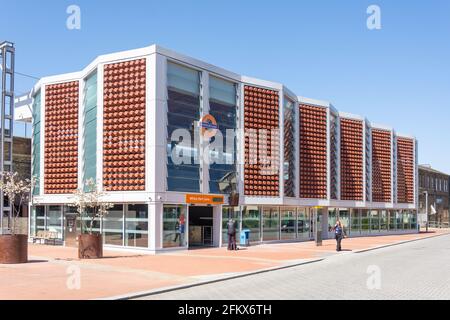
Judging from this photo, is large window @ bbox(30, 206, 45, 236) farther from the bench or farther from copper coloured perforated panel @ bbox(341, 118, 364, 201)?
copper coloured perforated panel @ bbox(341, 118, 364, 201)

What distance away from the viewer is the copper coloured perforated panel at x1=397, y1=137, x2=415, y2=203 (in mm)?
52531

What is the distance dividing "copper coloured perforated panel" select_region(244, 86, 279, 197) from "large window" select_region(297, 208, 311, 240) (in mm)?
4729

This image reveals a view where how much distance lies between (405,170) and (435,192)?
3774 cm

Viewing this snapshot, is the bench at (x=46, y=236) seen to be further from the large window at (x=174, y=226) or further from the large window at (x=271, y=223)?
the large window at (x=271, y=223)

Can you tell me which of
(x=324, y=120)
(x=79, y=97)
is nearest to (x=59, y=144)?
(x=79, y=97)

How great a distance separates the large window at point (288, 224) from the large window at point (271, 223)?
67 centimetres

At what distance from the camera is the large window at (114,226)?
91.2 feet

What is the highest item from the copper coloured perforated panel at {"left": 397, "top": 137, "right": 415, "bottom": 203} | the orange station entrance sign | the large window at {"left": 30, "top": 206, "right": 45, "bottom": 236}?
the copper coloured perforated panel at {"left": 397, "top": 137, "right": 415, "bottom": 203}

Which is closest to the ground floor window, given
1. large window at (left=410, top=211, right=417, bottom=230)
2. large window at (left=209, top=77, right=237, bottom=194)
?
large window at (left=209, top=77, right=237, bottom=194)

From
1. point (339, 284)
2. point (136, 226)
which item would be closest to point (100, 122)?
point (136, 226)

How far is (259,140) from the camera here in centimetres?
3312

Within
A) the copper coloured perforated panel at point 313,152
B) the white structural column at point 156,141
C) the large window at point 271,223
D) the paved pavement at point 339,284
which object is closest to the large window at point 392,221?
the copper coloured perforated panel at point 313,152
